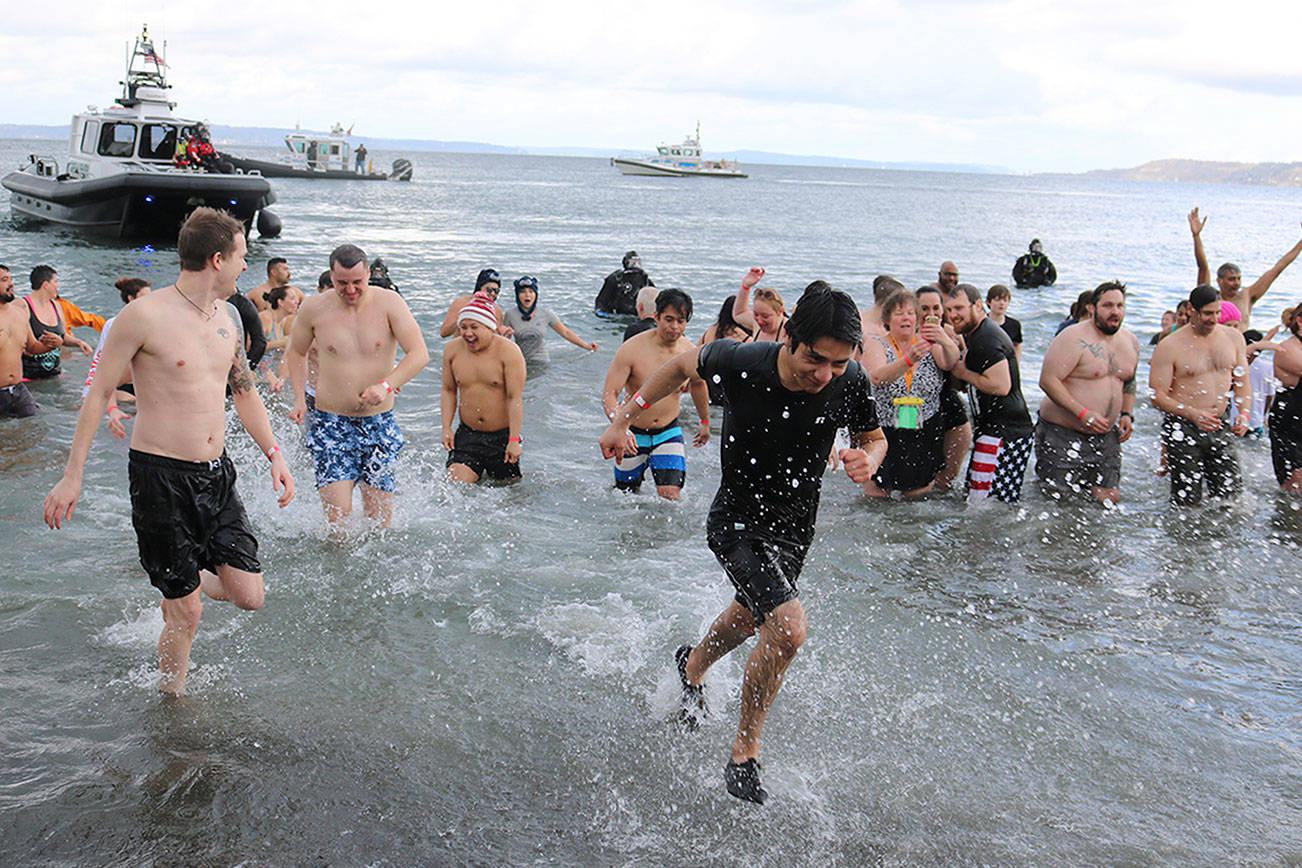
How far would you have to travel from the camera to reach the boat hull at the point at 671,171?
120 m

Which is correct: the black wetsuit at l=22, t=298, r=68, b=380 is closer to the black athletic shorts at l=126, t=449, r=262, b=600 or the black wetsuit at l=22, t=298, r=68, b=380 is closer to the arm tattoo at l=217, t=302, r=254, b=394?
the arm tattoo at l=217, t=302, r=254, b=394

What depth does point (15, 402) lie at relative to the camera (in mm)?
8656

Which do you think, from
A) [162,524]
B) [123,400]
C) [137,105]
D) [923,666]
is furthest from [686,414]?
[137,105]

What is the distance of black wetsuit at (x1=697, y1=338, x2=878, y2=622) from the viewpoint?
356cm

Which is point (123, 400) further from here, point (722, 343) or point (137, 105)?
point (137, 105)

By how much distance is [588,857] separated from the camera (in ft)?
11.2

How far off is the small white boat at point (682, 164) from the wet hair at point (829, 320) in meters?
119

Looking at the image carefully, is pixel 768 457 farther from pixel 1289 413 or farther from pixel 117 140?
pixel 117 140

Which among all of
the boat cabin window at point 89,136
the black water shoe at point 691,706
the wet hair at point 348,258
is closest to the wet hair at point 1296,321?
the black water shoe at point 691,706

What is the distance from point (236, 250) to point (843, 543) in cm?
433

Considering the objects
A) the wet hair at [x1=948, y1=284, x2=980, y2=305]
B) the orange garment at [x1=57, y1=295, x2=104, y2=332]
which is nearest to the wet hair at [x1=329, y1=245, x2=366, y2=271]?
the wet hair at [x1=948, y1=284, x2=980, y2=305]

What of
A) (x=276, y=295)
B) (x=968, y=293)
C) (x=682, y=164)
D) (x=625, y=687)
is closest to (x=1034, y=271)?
(x=968, y=293)

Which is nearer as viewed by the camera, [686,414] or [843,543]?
[843,543]

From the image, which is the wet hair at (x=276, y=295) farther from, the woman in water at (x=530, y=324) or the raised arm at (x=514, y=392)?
the raised arm at (x=514, y=392)
